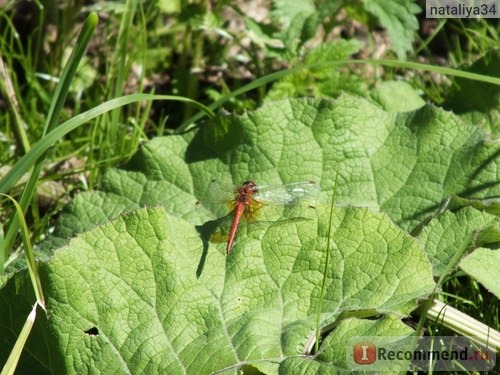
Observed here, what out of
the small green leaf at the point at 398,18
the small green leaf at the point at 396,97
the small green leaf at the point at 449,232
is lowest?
the small green leaf at the point at 449,232

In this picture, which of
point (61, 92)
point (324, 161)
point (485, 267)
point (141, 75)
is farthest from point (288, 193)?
point (141, 75)

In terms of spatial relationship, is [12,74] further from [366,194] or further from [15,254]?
[366,194]

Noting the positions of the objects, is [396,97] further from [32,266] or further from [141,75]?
[32,266]

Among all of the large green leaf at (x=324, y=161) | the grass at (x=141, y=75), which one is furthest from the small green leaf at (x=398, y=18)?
the large green leaf at (x=324, y=161)

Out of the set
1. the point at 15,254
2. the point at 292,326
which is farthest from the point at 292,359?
the point at 15,254

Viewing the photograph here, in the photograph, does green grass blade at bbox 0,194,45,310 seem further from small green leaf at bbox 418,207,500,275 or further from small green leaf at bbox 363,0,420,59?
small green leaf at bbox 363,0,420,59

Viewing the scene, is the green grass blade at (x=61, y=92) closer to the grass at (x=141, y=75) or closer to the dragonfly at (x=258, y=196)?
the grass at (x=141, y=75)
